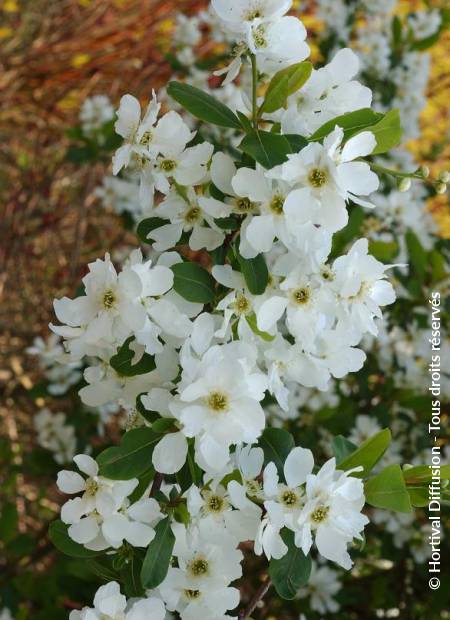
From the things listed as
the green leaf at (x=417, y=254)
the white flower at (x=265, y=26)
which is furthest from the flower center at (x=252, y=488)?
the green leaf at (x=417, y=254)

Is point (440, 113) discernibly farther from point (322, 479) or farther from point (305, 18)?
point (322, 479)

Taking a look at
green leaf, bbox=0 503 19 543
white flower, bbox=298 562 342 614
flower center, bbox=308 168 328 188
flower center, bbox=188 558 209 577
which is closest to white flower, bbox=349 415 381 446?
white flower, bbox=298 562 342 614

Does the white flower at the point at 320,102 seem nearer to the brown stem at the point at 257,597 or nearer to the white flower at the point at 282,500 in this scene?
the white flower at the point at 282,500

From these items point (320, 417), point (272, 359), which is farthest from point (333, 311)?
point (320, 417)

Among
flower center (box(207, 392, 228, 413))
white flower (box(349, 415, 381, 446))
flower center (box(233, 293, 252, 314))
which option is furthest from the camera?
white flower (box(349, 415, 381, 446))

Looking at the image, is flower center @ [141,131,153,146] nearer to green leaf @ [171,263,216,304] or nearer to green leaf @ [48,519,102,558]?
green leaf @ [171,263,216,304]

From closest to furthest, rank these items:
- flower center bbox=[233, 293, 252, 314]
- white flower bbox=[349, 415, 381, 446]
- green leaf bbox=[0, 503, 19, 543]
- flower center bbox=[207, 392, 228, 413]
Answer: flower center bbox=[207, 392, 228, 413]
flower center bbox=[233, 293, 252, 314]
white flower bbox=[349, 415, 381, 446]
green leaf bbox=[0, 503, 19, 543]

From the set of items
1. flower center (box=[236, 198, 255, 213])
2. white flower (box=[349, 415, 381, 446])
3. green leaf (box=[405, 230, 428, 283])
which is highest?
flower center (box=[236, 198, 255, 213])

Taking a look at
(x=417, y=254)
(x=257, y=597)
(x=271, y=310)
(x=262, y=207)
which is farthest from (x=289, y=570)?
(x=417, y=254)
